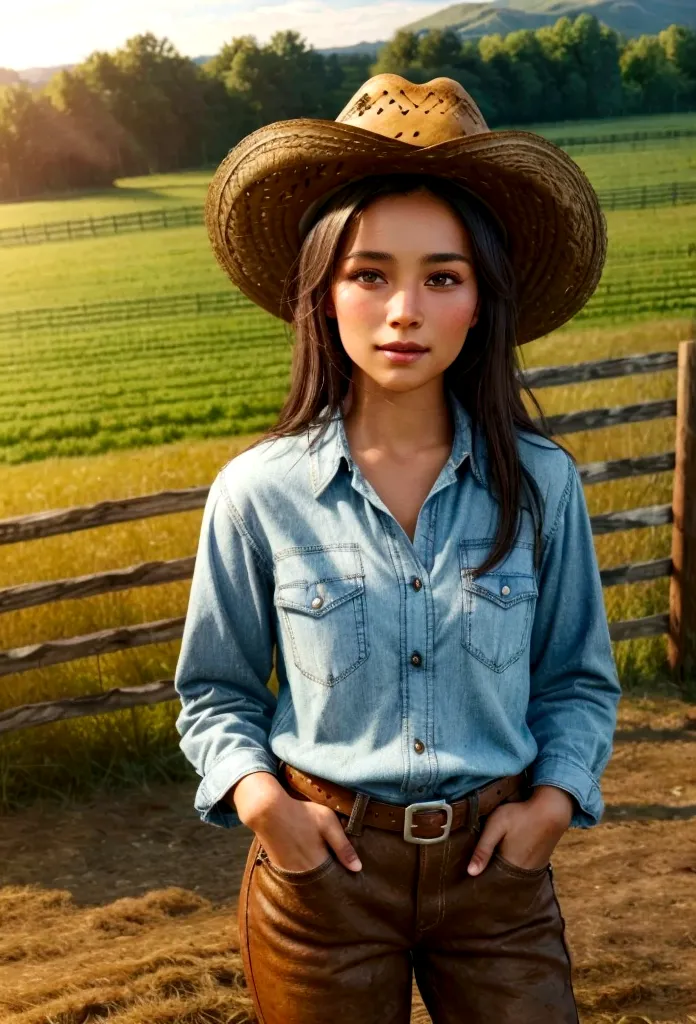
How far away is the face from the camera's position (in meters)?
1.66

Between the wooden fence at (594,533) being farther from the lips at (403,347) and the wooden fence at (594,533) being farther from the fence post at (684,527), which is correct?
the lips at (403,347)

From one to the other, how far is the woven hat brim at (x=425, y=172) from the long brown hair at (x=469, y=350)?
0.12 feet

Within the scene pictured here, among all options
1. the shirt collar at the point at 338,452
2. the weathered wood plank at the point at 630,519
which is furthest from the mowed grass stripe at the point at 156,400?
the shirt collar at the point at 338,452

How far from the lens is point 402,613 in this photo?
1647 mm

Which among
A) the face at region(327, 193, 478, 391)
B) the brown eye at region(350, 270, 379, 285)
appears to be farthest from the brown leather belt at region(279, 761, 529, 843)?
the brown eye at region(350, 270, 379, 285)

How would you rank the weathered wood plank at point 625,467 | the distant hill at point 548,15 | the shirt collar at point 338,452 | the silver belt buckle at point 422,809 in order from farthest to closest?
the weathered wood plank at point 625,467
the distant hill at point 548,15
the shirt collar at point 338,452
the silver belt buckle at point 422,809

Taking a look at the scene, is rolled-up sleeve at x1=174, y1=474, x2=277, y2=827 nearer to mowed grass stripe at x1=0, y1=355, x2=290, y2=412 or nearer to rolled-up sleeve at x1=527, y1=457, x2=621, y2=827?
rolled-up sleeve at x1=527, y1=457, x2=621, y2=827

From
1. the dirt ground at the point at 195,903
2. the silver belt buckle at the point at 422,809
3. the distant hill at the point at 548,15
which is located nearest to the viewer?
the silver belt buckle at the point at 422,809

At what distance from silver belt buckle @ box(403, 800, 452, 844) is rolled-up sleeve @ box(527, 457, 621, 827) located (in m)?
0.20

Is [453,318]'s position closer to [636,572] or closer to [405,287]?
[405,287]

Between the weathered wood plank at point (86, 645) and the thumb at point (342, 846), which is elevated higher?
the thumb at point (342, 846)

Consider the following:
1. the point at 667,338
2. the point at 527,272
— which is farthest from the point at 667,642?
the point at 527,272

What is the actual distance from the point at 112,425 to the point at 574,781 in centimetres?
327

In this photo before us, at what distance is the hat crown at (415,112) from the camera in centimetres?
168
